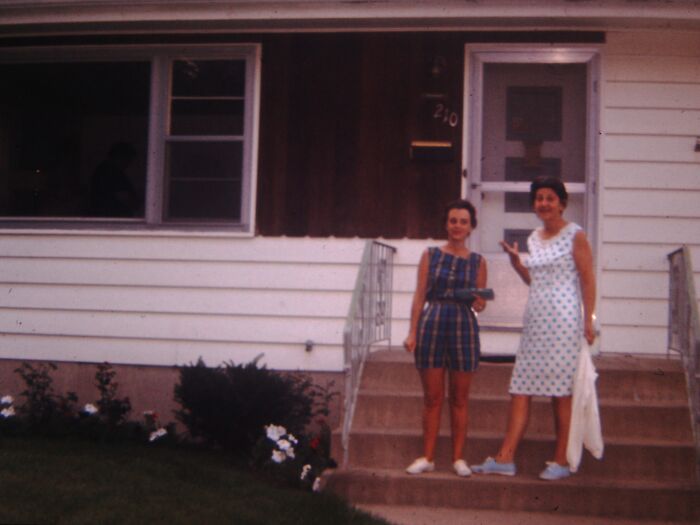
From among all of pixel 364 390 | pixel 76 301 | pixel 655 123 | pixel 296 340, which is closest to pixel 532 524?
pixel 364 390

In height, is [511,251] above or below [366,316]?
→ above

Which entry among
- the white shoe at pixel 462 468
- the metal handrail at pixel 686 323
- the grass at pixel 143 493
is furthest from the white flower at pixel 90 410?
the metal handrail at pixel 686 323

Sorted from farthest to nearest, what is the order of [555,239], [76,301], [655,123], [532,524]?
[76,301] < [655,123] < [555,239] < [532,524]

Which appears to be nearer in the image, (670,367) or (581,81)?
(670,367)

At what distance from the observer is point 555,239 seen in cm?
562

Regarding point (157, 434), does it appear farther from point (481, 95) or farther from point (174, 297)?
point (481, 95)

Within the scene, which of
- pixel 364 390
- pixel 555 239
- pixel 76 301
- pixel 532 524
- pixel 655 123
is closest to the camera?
pixel 532 524

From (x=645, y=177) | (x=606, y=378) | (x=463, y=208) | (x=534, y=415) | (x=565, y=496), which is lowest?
(x=565, y=496)

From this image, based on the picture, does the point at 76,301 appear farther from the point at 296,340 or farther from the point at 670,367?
the point at 670,367

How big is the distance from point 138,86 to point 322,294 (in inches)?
94.8

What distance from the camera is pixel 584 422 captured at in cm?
540

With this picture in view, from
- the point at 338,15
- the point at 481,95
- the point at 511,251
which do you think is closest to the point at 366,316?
the point at 511,251

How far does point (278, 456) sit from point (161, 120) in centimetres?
322

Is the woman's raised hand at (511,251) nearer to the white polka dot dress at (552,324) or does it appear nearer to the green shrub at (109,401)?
the white polka dot dress at (552,324)
